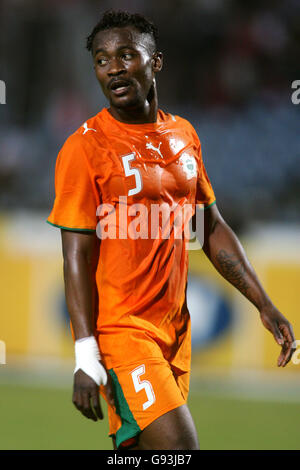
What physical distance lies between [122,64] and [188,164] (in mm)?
591

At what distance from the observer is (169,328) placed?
11.4 feet

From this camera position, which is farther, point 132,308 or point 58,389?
point 58,389

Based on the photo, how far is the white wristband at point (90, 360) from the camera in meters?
3.12

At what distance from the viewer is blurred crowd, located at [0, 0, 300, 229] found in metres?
9.51

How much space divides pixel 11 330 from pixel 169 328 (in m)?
5.08

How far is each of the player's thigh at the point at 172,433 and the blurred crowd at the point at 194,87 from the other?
5.87 m

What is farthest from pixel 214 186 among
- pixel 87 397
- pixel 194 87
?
pixel 87 397

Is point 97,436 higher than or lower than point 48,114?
lower

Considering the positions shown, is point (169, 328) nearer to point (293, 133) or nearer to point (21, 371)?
point (21, 371)

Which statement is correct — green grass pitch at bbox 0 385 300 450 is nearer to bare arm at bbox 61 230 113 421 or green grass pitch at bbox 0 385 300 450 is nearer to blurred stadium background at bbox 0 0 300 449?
blurred stadium background at bbox 0 0 300 449

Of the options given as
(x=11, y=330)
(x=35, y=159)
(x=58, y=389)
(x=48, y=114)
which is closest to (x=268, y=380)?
(x=58, y=389)

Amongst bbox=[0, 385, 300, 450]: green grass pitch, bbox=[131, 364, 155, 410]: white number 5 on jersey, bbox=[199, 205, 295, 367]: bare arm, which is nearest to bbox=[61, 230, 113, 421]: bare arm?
bbox=[131, 364, 155, 410]: white number 5 on jersey

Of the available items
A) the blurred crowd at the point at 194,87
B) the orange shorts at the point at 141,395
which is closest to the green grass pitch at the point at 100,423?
the orange shorts at the point at 141,395

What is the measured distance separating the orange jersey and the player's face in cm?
16
